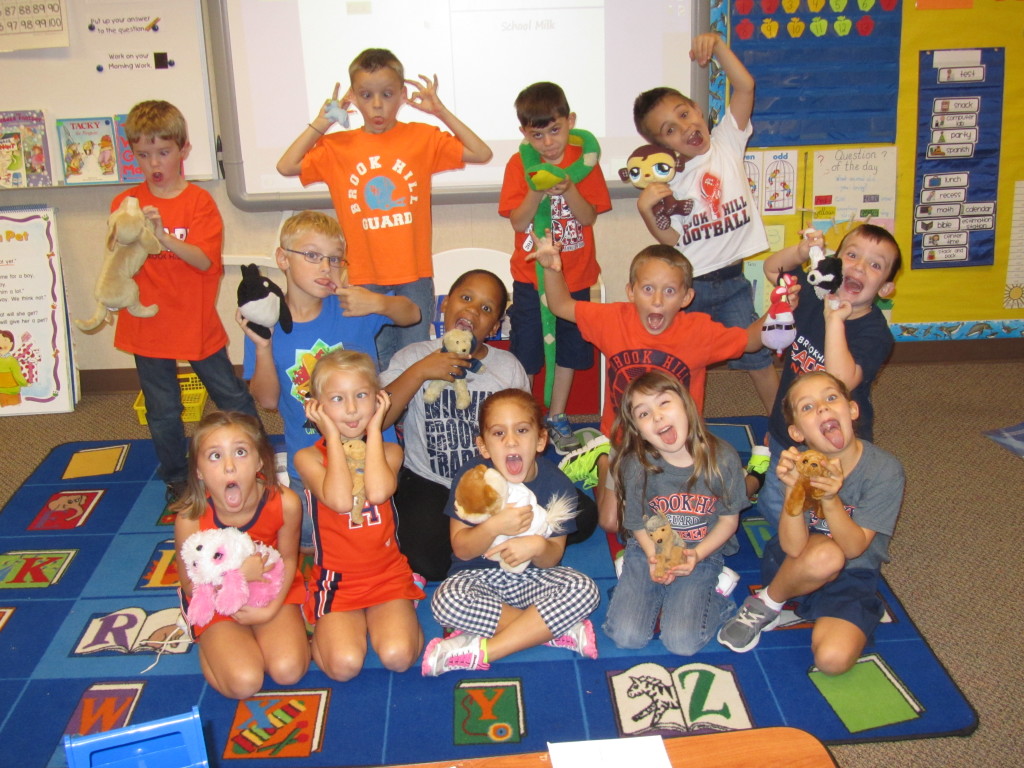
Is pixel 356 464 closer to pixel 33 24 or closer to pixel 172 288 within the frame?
pixel 172 288


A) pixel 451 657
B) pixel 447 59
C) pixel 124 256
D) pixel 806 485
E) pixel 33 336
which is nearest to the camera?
pixel 806 485

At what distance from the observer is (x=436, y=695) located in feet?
6.69

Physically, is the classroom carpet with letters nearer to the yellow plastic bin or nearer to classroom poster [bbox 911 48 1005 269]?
the yellow plastic bin

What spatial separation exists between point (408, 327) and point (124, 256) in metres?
0.92

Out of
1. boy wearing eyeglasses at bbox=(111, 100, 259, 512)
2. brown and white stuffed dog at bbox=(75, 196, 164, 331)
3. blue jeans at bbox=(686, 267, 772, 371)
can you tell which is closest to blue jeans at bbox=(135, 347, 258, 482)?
boy wearing eyeglasses at bbox=(111, 100, 259, 512)

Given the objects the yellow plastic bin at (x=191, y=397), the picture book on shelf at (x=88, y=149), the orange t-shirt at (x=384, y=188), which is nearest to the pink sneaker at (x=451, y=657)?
the orange t-shirt at (x=384, y=188)

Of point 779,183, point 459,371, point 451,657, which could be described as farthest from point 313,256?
point 779,183

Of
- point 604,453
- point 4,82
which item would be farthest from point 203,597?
point 4,82

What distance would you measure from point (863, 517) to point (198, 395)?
2.70m

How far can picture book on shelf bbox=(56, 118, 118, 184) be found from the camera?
3.51 meters

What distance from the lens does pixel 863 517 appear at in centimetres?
207

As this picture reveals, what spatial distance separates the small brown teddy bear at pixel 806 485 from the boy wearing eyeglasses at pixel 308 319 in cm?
118

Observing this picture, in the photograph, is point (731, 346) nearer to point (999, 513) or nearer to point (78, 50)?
point (999, 513)

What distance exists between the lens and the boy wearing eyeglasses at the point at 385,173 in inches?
112
